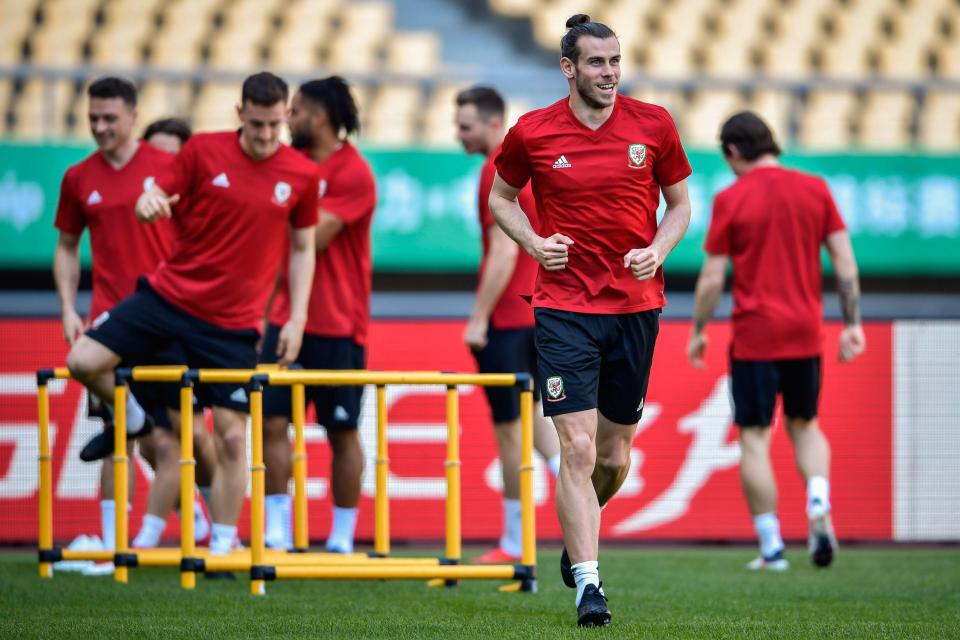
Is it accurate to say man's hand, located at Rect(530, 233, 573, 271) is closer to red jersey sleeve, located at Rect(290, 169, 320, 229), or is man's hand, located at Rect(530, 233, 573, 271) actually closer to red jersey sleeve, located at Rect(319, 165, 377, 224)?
red jersey sleeve, located at Rect(290, 169, 320, 229)

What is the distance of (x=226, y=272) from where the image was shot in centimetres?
668

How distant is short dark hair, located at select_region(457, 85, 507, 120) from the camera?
7.80 metres

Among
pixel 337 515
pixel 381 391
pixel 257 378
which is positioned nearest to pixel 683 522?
pixel 337 515

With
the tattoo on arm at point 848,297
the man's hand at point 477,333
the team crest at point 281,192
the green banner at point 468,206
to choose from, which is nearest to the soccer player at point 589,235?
the team crest at point 281,192

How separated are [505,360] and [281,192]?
1647 millimetres

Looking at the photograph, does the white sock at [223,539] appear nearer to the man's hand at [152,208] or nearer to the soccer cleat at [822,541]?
the man's hand at [152,208]

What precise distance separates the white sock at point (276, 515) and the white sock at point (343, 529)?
0.84 ft

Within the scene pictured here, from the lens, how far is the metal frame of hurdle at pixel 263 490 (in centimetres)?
612

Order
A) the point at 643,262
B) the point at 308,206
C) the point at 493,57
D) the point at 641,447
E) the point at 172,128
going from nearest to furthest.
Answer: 1. the point at 643,262
2. the point at 308,206
3. the point at 172,128
4. the point at 641,447
5. the point at 493,57

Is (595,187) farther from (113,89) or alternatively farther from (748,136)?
(113,89)

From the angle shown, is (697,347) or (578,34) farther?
(697,347)

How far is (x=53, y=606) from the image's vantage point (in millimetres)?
5750

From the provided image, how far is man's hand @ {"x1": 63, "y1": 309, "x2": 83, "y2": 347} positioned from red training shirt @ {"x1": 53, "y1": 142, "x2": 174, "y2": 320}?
0.48 feet

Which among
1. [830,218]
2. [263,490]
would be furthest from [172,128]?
[830,218]
